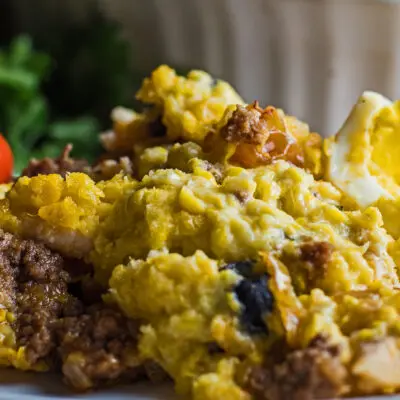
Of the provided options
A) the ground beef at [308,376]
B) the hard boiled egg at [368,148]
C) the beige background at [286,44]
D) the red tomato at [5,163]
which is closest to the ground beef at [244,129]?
the hard boiled egg at [368,148]

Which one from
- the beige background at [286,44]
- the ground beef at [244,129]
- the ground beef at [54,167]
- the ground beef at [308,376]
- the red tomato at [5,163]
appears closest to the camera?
the ground beef at [308,376]

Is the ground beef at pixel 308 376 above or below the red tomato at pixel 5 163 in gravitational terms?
above

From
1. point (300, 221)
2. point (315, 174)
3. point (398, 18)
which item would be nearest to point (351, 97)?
point (398, 18)

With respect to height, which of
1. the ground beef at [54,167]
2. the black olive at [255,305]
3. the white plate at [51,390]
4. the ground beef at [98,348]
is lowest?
the white plate at [51,390]

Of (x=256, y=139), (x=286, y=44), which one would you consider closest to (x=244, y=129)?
(x=256, y=139)

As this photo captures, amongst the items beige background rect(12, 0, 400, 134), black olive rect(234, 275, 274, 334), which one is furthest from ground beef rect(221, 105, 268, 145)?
beige background rect(12, 0, 400, 134)

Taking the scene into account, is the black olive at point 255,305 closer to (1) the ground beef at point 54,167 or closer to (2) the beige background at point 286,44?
(1) the ground beef at point 54,167
